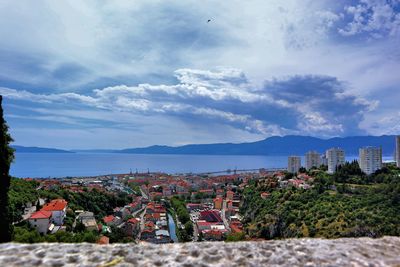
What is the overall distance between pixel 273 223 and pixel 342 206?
813 centimetres

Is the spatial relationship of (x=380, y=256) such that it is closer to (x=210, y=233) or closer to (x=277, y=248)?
(x=277, y=248)

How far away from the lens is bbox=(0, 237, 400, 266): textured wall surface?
3.21 m

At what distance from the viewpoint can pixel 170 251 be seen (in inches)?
138

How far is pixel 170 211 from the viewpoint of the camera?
6469 centimetres

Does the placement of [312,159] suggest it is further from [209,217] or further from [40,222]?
[40,222]

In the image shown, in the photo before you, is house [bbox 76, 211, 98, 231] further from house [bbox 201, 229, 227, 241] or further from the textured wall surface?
the textured wall surface

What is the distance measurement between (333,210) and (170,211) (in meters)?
35.9

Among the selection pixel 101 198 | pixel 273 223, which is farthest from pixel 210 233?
pixel 101 198

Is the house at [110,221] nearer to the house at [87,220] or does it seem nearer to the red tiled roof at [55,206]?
the house at [87,220]

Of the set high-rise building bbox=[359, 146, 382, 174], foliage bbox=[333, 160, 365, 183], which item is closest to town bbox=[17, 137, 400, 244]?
high-rise building bbox=[359, 146, 382, 174]

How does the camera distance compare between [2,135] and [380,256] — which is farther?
[2,135]

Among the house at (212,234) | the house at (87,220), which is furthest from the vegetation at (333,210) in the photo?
the house at (87,220)

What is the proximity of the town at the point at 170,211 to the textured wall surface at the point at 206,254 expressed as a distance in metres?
18.3

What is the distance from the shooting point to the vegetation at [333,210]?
3077 centimetres
